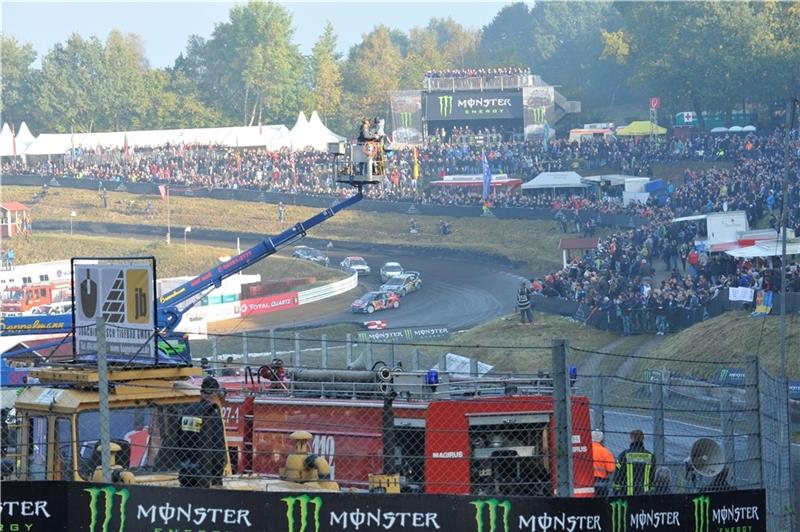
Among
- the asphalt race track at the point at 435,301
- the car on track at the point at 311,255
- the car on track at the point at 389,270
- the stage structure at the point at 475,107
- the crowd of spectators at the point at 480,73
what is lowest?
the asphalt race track at the point at 435,301

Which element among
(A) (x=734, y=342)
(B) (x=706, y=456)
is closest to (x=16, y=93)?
(A) (x=734, y=342)

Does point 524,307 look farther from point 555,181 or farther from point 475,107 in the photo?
point 475,107

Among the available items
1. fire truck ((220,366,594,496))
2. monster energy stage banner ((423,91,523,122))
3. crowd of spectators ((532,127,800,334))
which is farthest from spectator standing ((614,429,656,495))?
monster energy stage banner ((423,91,523,122))

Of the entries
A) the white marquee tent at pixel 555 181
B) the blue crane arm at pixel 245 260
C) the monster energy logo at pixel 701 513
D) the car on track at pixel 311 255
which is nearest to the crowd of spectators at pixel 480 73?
the white marquee tent at pixel 555 181

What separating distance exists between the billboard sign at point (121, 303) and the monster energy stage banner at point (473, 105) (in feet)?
277

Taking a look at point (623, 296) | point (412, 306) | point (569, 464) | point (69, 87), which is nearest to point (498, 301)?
point (412, 306)

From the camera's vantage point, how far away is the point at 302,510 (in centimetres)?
938

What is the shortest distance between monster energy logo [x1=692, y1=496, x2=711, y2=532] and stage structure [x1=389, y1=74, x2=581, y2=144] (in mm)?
84683

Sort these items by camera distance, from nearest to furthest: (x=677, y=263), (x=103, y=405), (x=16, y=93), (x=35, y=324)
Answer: (x=103, y=405), (x=35, y=324), (x=677, y=263), (x=16, y=93)

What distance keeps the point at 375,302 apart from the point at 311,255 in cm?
1513

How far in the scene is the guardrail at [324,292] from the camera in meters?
63.9

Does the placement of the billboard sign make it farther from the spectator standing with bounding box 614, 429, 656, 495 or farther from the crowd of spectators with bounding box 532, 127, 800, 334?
the crowd of spectators with bounding box 532, 127, 800, 334

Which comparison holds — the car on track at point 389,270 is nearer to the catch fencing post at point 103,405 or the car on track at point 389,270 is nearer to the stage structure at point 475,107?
the stage structure at point 475,107

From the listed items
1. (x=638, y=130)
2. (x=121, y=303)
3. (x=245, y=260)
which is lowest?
(x=245, y=260)
